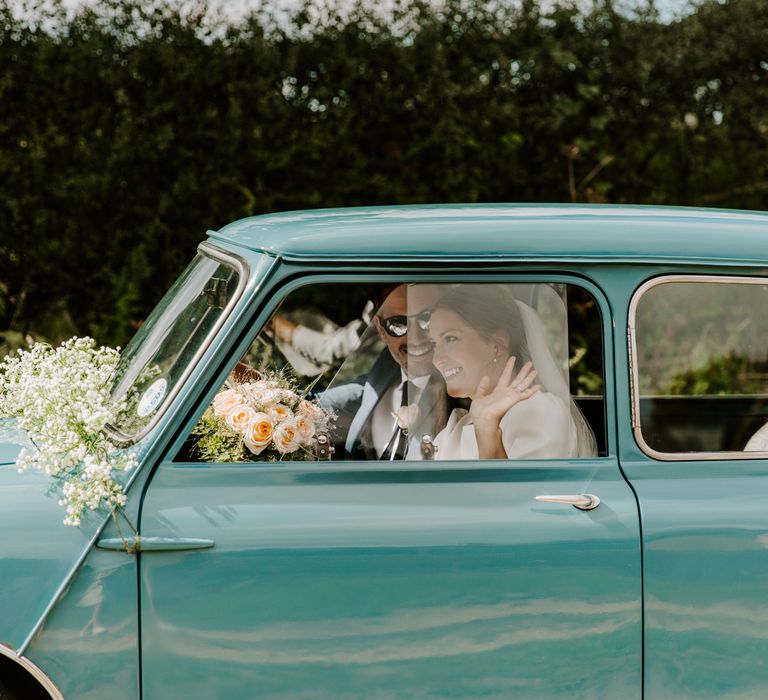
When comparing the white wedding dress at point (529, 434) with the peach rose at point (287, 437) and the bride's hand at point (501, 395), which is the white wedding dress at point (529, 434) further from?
the peach rose at point (287, 437)

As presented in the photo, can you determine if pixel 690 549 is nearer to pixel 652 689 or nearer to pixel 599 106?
pixel 652 689

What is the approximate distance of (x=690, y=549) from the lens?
2.44 metres

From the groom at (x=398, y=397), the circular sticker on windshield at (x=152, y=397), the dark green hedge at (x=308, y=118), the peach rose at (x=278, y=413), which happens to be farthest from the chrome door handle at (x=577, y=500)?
the dark green hedge at (x=308, y=118)

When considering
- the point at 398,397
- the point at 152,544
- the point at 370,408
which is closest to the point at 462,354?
the point at 398,397

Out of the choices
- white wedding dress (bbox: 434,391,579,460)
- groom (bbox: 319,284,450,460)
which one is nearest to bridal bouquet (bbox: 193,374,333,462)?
groom (bbox: 319,284,450,460)

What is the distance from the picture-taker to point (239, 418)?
2.61m

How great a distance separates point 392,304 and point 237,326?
0.59 metres

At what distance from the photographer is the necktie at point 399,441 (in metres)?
2.73

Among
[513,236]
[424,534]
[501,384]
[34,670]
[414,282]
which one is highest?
[513,236]

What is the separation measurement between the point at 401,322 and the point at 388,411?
272 mm

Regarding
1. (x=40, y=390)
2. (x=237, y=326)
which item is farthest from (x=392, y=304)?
(x=40, y=390)

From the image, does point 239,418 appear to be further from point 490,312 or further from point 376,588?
point 490,312

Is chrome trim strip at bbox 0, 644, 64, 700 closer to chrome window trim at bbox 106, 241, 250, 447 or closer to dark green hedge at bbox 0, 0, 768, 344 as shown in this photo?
chrome window trim at bbox 106, 241, 250, 447

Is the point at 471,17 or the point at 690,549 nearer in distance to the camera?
the point at 690,549
